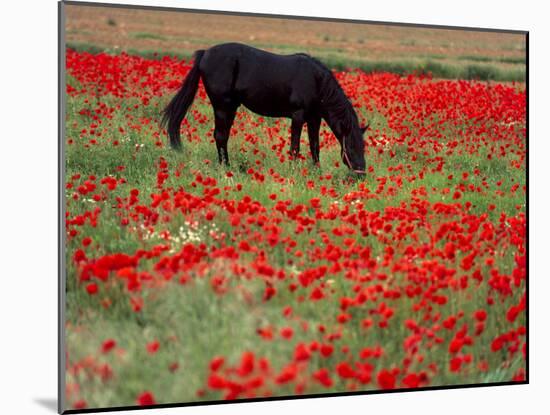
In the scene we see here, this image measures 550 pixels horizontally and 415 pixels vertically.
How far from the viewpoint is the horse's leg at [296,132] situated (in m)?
6.18

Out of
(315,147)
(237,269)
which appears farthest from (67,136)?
(315,147)

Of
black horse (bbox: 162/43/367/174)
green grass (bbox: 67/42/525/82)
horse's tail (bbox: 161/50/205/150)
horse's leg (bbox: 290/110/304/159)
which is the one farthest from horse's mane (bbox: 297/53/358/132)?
horse's tail (bbox: 161/50/205/150)

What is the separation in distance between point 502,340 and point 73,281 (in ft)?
10.4

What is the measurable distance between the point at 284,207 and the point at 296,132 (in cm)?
77

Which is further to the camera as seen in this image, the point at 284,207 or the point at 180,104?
the point at 180,104

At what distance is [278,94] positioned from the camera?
6.45 meters

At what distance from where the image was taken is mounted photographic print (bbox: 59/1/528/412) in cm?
515

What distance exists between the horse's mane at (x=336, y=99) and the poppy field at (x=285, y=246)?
0.26ft

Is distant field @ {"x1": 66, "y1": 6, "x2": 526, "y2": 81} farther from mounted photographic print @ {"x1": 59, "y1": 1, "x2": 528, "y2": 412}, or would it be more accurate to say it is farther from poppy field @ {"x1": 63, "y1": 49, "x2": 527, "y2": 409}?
poppy field @ {"x1": 63, "y1": 49, "x2": 527, "y2": 409}

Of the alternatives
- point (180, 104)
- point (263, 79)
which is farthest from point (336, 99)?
point (180, 104)

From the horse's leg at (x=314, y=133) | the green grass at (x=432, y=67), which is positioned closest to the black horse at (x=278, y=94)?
the horse's leg at (x=314, y=133)

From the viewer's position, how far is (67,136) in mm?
5430

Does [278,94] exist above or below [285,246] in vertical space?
above

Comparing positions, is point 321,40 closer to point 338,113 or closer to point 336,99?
point 336,99
